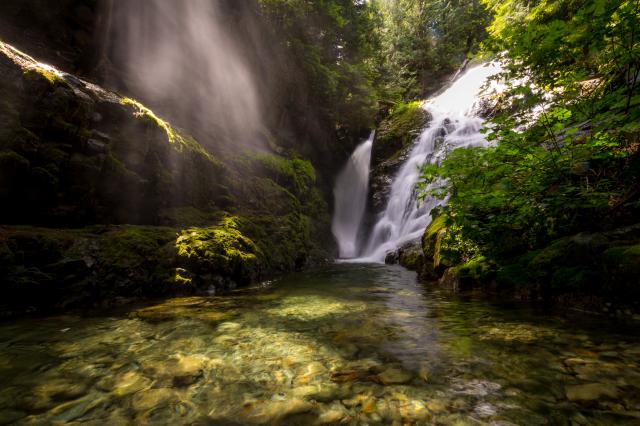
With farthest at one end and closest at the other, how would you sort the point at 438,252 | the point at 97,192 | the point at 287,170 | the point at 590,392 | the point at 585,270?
1. the point at 287,170
2. the point at 438,252
3. the point at 97,192
4. the point at 585,270
5. the point at 590,392

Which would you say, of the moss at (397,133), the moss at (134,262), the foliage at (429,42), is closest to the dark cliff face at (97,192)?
the moss at (134,262)

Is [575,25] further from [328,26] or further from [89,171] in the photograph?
[328,26]

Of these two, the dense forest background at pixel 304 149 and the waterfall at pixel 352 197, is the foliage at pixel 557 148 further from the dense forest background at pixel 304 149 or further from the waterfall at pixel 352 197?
the waterfall at pixel 352 197

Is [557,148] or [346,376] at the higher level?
[557,148]

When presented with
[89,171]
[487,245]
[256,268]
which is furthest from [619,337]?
[89,171]

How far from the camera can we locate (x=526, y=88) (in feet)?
11.7

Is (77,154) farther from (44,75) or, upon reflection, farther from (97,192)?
(44,75)

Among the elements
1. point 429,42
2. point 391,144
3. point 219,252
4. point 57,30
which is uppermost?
point 429,42

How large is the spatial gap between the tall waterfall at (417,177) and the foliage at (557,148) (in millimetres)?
7731

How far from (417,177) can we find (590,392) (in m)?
13.1

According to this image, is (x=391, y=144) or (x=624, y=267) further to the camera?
(x=391, y=144)

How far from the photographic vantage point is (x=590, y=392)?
77.3 inches

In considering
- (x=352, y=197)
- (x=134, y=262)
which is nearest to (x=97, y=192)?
(x=134, y=262)

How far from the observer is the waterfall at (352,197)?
56.8ft
